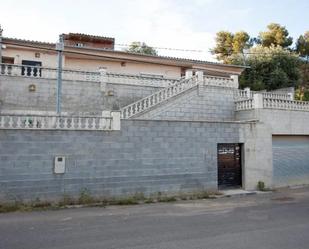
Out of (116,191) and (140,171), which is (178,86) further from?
(116,191)

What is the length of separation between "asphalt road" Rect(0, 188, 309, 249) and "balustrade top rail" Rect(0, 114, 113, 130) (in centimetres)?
269

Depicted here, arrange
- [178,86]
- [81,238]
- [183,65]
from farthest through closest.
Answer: [183,65]
[178,86]
[81,238]

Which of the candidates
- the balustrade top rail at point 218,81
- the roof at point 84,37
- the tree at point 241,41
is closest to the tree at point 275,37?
the tree at point 241,41

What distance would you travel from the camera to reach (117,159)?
11.6 metres

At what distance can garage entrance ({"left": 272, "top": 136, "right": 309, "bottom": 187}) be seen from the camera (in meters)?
15.5

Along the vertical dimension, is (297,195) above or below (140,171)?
Result: below

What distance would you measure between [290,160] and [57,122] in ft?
36.6

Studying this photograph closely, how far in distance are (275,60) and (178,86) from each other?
58.0 feet

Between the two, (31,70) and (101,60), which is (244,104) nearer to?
(101,60)

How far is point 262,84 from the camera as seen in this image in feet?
96.0

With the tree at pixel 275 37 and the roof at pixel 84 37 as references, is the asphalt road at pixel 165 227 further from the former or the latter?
the tree at pixel 275 37

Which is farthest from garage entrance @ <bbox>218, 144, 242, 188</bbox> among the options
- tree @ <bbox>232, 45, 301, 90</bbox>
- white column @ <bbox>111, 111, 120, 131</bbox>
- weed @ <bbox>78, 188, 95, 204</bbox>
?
tree @ <bbox>232, 45, 301, 90</bbox>

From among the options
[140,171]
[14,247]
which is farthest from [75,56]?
[14,247]

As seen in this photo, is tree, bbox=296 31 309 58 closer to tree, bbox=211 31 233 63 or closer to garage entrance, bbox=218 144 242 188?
tree, bbox=211 31 233 63
